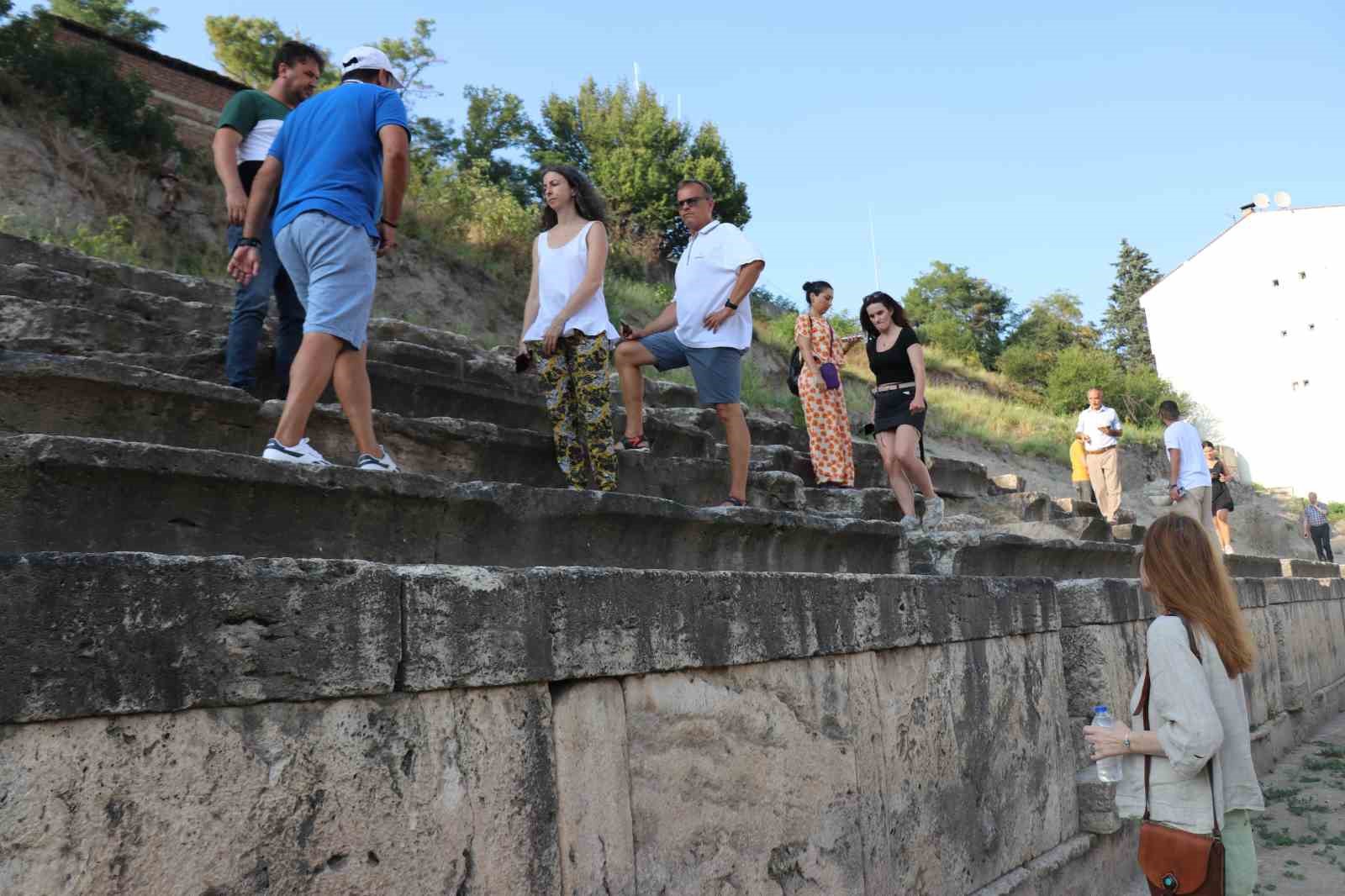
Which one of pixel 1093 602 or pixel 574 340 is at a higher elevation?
pixel 574 340

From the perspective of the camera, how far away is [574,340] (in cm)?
532

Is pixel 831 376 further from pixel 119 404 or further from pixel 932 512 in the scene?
pixel 119 404

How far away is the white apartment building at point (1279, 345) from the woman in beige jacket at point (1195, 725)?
35861 mm

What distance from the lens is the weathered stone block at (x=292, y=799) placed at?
1.67m

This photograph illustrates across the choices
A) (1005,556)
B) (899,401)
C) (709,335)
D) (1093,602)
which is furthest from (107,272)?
(1005,556)

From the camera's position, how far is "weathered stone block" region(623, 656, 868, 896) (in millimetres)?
2723

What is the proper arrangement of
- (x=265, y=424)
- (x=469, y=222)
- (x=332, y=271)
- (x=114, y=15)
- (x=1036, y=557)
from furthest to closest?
(x=114, y=15) < (x=469, y=222) < (x=1036, y=557) < (x=265, y=424) < (x=332, y=271)

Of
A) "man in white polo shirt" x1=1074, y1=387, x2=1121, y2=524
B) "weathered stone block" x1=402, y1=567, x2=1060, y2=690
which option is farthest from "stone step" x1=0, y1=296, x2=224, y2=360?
"man in white polo shirt" x1=1074, y1=387, x2=1121, y2=524

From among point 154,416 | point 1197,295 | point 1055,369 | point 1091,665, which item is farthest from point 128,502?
point 1197,295

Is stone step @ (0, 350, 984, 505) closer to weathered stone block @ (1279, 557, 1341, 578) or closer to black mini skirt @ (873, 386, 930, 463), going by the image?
black mini skirt @ (873, 386, 930, 463)

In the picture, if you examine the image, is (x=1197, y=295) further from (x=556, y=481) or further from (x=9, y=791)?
(x=9, y=791)

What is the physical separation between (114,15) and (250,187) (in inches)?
1147

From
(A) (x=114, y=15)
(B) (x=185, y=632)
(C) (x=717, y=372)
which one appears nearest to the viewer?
(B) (x=185, y=632)

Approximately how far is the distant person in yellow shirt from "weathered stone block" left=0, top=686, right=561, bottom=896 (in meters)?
10.6
